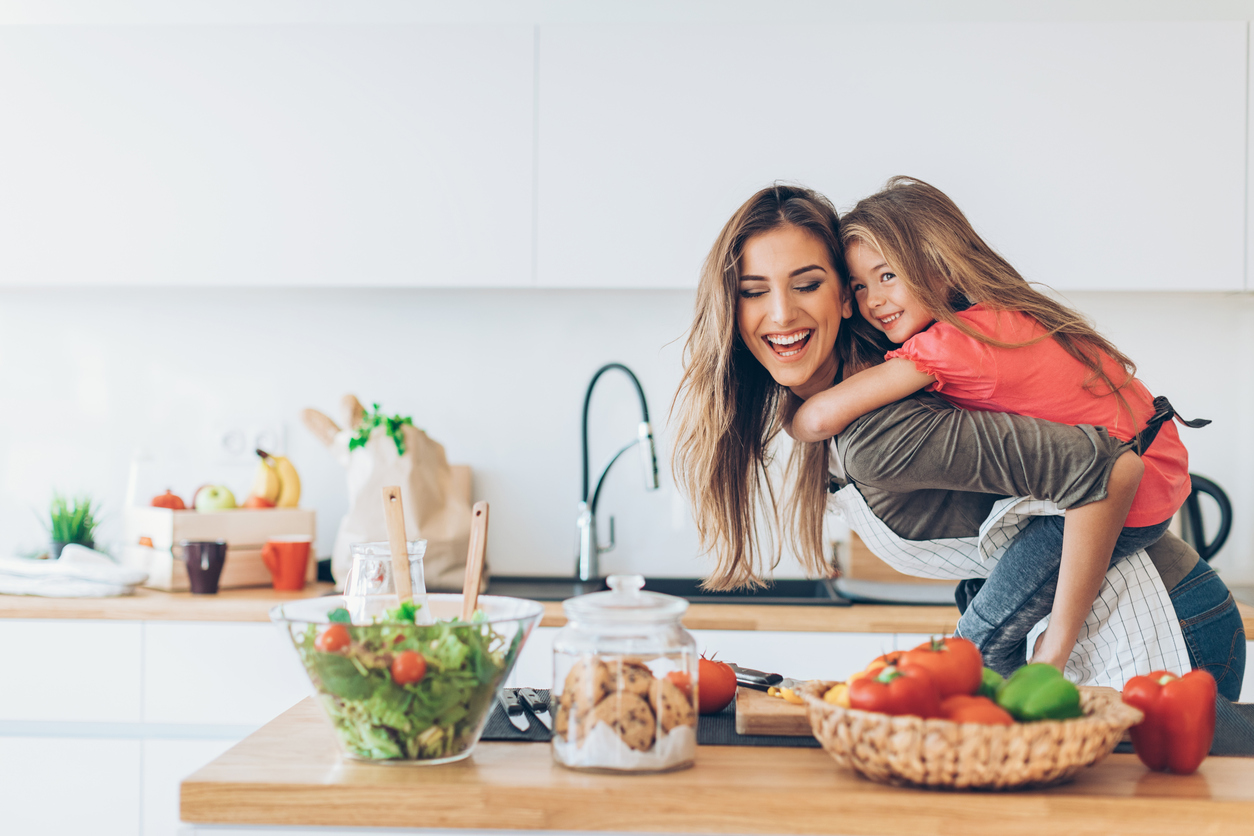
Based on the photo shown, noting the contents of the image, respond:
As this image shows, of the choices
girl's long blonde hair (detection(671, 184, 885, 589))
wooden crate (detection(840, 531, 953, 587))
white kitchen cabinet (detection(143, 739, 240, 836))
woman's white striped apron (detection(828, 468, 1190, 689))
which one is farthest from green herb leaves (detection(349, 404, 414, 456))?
woman's white striped apron (detection(828, 468, 1190, 689))

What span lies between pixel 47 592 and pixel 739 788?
1.71m

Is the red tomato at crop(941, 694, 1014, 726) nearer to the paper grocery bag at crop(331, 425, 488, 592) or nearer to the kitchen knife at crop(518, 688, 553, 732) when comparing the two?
the kitchen knife at crop(518, 688, 553, 732)

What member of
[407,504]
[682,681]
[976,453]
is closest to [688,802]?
[682,681]

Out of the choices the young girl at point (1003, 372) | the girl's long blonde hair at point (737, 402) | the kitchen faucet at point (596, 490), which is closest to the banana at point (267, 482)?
the kitchen faucet at point (596, 490)

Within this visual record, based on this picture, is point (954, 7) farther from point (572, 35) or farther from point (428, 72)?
point (428, 72)

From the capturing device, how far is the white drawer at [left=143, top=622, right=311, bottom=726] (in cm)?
190

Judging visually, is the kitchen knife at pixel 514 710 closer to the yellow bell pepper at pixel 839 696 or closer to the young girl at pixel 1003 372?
the yellow bell pepper at pixel 839 696

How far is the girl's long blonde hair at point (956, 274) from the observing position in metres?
1.19

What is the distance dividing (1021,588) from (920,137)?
1.13 metres

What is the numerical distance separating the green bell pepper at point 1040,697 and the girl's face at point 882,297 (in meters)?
0.56

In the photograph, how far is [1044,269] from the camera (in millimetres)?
2043

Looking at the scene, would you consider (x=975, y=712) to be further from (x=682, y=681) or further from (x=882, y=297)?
(x=882, y=297)

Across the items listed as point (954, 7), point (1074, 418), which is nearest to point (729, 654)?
point (1074, 418)

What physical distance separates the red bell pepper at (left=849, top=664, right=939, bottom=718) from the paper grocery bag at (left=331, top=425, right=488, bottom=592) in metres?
1.40
